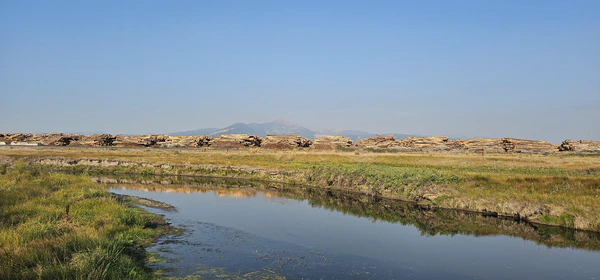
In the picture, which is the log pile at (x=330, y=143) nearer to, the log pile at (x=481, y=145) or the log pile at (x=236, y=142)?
the log pile at (x=236, y=142)

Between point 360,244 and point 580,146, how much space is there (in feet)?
267

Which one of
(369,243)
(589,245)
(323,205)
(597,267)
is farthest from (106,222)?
(589,245)

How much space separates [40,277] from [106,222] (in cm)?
846

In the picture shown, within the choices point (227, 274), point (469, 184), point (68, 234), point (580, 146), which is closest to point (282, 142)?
point (580, 146)

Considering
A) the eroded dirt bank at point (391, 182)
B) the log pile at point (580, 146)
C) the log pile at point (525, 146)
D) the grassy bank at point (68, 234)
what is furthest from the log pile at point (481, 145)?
the grassy bank at point (68, 234)

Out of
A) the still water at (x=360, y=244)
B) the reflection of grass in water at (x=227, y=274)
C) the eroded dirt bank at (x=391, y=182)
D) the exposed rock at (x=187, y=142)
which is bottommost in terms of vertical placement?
the still water at (x=360, y=244)

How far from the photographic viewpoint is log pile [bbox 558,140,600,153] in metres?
76.2

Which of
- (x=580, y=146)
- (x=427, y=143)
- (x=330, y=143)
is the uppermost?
(x=580, y=146)

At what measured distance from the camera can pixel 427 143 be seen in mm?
92438

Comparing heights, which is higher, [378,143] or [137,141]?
[378,143]

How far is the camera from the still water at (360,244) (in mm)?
14555

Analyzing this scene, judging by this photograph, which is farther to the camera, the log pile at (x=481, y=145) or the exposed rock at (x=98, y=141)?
the exposed rock at (x=98, y=141)

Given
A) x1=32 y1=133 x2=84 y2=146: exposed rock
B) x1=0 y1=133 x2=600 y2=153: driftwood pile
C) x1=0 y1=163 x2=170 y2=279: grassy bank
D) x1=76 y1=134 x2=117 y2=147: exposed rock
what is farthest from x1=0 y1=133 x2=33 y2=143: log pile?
x1=0 y1=163 x2=170 y2=279: grassy bank

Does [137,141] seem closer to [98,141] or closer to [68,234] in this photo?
[98,141]
